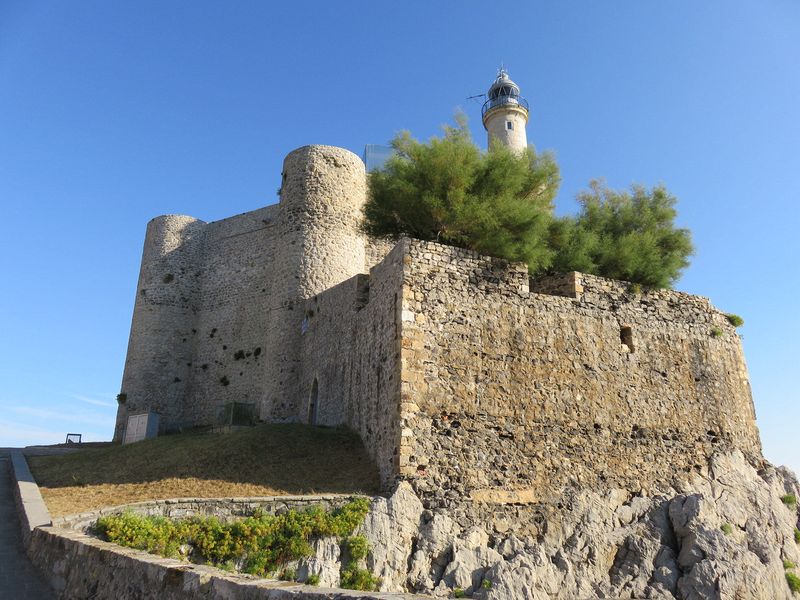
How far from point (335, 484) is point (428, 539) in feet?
6.29

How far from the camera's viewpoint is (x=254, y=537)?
28.2 feet

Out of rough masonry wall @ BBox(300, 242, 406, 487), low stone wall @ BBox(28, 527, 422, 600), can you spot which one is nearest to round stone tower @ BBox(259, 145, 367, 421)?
rough masonry wall @ BBox(300, 242, 406, 487)

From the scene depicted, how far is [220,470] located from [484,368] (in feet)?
17.6

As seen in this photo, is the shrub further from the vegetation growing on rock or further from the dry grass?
the dry grass

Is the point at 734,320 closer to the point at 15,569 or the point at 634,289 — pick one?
the point at 634,289

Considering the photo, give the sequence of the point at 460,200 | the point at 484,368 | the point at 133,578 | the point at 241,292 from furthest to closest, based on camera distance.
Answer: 1. the point at 241,292
2. the point at 460,200
3. the point at 484,368
4. the point at 133,578

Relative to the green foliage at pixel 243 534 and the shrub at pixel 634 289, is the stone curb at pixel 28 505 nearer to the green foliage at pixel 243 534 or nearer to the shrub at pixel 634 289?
the green foliage at pixel 243 534

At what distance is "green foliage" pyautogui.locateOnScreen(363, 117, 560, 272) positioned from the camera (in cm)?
1302

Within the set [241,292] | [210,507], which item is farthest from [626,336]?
[241,292]

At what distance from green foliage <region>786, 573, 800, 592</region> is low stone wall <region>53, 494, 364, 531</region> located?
9.09 metres

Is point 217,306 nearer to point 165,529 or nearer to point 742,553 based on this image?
point 165,529

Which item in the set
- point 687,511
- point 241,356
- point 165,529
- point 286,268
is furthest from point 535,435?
point 241,356

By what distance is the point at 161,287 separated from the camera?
24328 millimetres

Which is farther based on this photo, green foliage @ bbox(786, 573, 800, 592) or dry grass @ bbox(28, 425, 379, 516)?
green foliage @ bbox(786, 573, 800, 592)
